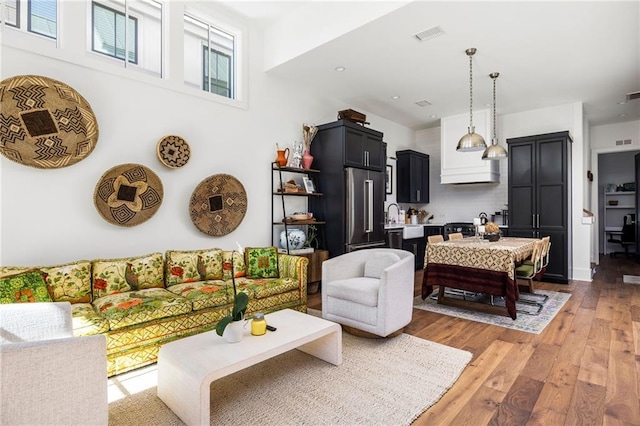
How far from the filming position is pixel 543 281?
573 cm

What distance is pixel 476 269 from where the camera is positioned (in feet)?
12.5

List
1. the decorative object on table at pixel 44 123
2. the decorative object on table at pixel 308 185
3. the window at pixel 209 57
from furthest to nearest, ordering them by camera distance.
Result: the decorative object on table at pixel 308 185 < the window at pixel 209 57 < the decorative object on table at pixel 44 123

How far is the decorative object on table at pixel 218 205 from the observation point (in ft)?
13.0

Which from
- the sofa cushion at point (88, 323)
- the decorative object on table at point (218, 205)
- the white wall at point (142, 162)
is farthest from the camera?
the decorative object on table at point (218, 205)

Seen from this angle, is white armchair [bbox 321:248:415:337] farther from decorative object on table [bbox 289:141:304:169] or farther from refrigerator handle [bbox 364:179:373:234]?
decorative object on table [bbox 289:141:304:169]

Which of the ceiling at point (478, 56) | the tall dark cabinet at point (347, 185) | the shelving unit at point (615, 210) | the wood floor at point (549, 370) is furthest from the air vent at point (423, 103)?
the shelving unit at point (615, 210)

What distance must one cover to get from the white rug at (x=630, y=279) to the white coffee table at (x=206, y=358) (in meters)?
5.82

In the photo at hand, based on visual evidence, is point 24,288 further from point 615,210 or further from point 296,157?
point 615,210

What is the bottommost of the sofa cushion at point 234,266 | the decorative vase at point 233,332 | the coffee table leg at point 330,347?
the coffee table leg at point 330,347

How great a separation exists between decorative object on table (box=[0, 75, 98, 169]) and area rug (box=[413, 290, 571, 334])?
3965mm

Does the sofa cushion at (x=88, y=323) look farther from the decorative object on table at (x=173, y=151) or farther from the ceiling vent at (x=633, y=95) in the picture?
the ceiling vent at (x=633, y=95)

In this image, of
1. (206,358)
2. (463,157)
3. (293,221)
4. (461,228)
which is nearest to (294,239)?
(293,221)

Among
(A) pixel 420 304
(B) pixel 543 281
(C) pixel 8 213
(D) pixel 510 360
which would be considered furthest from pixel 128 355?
Answer: (B) pixel 543 281

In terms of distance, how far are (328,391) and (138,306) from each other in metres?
1.56
